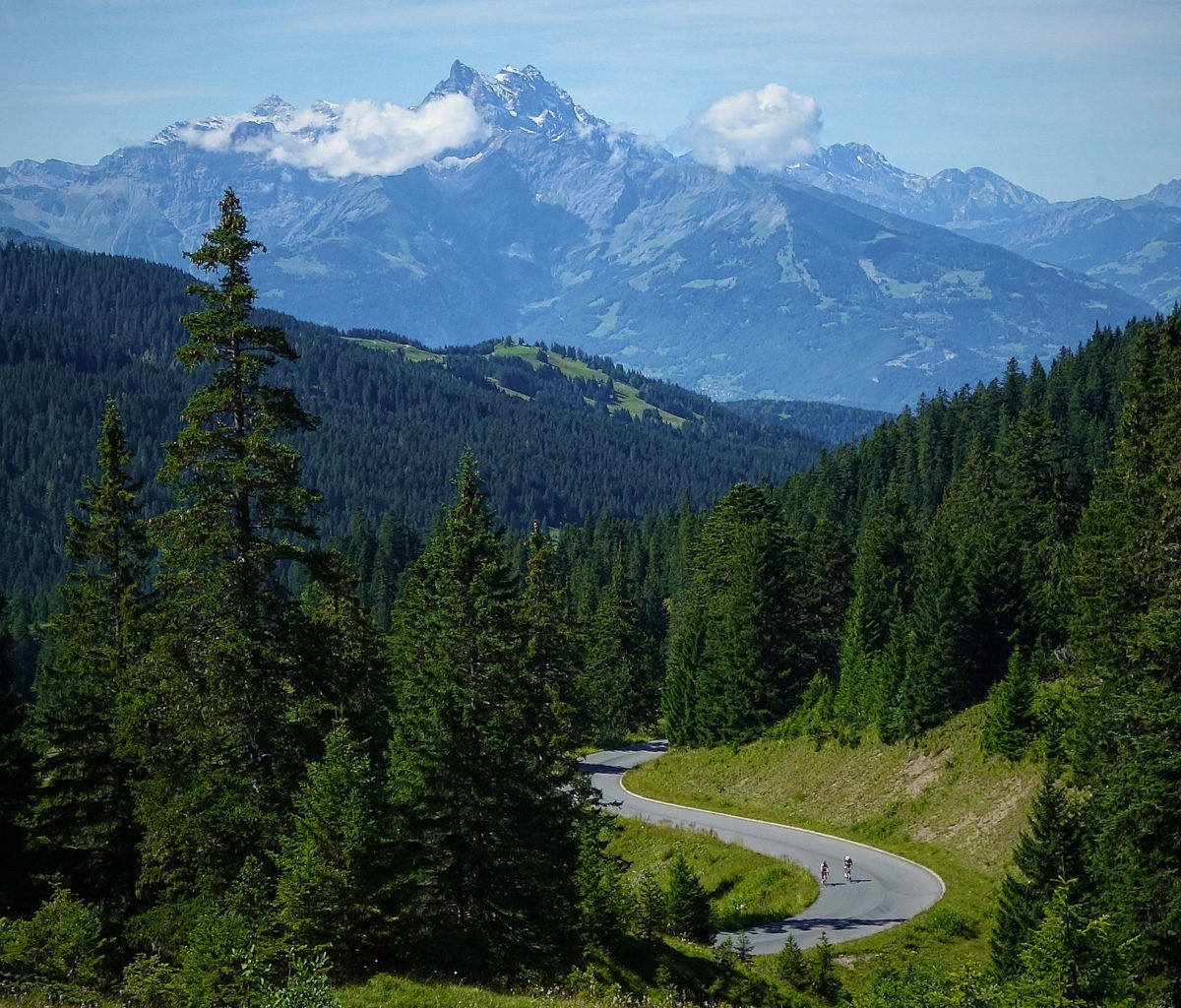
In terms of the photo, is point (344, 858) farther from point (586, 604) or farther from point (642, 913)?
point (586, 604)

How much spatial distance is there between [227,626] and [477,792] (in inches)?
255

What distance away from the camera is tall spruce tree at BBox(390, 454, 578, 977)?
25000 millimetres

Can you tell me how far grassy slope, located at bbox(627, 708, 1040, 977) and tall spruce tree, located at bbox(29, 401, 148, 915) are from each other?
852 inches

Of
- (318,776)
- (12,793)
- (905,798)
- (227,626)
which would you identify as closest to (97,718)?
(12,793)

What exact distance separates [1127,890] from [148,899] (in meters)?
23.1

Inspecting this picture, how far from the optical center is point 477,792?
85.4 feet

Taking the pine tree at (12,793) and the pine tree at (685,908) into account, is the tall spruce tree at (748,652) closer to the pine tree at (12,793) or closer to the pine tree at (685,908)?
the pine tree at (685,908)

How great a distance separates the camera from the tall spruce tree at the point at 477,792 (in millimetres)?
25000

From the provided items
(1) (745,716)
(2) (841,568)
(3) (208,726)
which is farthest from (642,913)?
(2) (841,568)

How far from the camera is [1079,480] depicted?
87.4m

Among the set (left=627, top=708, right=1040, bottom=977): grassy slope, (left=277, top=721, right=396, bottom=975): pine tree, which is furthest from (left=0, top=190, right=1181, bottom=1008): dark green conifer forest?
(left=627, top=708, right=1040, bottom=977): grassy slope

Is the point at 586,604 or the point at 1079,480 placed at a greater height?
the point at 1079,480

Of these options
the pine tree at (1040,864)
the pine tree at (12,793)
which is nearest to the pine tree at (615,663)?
the pine tree at (1040,864)

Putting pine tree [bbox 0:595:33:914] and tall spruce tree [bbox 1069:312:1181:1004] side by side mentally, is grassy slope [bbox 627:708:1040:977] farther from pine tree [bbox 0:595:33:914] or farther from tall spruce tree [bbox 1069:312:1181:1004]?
pine tree [bbox 0:595:33:914]
